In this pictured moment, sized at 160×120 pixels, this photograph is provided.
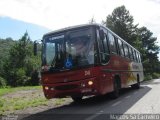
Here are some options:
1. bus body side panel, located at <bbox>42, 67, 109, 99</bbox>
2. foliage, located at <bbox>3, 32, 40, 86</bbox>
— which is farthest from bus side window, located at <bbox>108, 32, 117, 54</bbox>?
foliage, located at <bbox>3, 32, 40, 86</bbox>

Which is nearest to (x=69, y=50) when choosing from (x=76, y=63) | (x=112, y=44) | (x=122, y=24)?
(x=76, y=63)

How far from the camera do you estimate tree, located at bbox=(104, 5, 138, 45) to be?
217 ft

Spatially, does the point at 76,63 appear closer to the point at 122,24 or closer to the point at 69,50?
the point at 69,50

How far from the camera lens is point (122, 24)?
222ft

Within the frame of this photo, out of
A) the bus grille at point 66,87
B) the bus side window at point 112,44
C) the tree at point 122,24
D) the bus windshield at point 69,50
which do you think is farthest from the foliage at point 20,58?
the bus grille at point 66,87

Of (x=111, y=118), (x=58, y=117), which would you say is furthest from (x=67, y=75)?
(x=111, y=118)

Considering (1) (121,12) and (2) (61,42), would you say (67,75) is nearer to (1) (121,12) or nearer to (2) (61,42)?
(2) (61,42)

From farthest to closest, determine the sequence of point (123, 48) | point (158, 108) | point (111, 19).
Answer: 1. point (111, 19)
2. point (123, 48)
3. point (158, 108)

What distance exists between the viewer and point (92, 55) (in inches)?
567

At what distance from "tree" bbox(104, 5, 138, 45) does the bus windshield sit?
50.6m

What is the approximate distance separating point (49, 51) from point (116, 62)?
13.3ft

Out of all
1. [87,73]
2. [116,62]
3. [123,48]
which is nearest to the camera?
[87,73]

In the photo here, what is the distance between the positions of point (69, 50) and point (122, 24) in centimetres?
5384

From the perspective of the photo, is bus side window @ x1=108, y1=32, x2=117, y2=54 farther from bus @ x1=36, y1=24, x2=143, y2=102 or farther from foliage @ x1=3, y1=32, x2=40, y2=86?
foliage @ x1=3, y1=32, x2=40, y2=86
